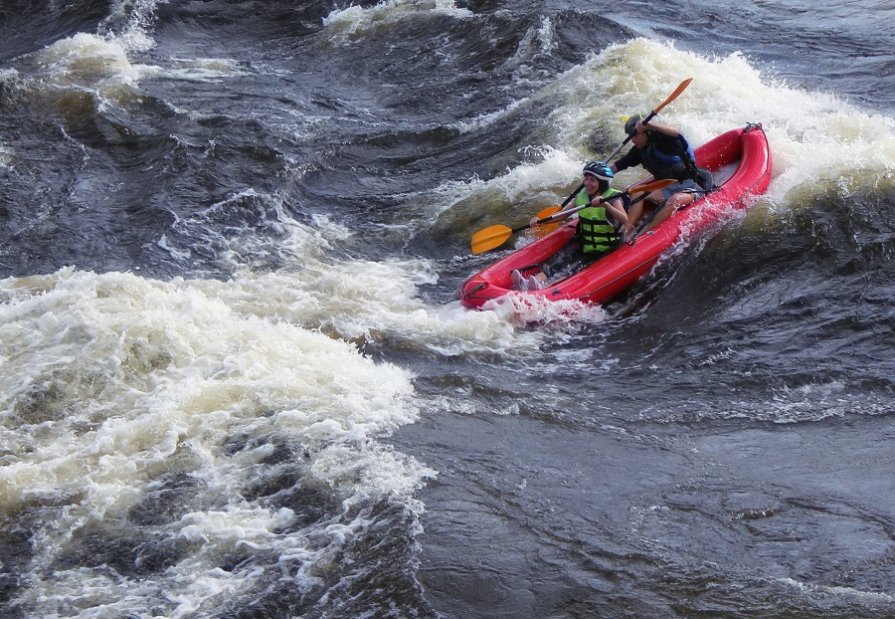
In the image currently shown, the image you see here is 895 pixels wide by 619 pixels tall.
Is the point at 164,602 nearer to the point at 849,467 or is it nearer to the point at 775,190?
the point at 849,467

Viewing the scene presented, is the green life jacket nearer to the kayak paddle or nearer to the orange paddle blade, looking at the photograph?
the kayak paddle

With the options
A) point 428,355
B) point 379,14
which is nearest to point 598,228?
point 428,355

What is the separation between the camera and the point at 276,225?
9.33m

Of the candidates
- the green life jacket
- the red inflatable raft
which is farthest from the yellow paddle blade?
the green life jacket

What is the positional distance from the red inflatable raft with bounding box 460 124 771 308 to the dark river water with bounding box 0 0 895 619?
0.42 ft

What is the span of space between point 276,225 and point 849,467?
18.0 feet

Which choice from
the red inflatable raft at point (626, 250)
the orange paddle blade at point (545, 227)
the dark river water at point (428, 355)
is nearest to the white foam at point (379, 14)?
the dark river water at point (428, 355)

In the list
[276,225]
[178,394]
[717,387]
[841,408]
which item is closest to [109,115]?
[276,225]

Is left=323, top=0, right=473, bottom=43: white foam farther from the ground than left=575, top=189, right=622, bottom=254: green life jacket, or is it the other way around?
left=323, top=0, right=473, bottom=43: white foam

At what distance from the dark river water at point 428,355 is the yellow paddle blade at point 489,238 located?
33 centimetres

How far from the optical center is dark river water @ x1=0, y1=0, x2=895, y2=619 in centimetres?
492

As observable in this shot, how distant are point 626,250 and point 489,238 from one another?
115 cm

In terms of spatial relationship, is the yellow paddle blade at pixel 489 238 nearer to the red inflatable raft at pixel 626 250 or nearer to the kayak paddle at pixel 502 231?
the kayak paddle at pixel 502 231

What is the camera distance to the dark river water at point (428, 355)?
194 inches
